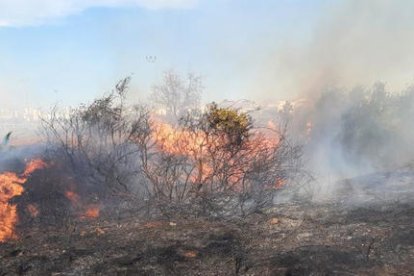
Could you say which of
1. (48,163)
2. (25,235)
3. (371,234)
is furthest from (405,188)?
(48,163)

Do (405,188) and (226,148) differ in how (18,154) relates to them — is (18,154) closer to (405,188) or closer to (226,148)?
(226,148)

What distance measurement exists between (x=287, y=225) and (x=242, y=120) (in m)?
4.71

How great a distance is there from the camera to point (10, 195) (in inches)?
677

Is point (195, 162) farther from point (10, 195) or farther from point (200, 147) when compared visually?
point (10, 195)

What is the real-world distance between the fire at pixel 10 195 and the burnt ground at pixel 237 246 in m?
1.18

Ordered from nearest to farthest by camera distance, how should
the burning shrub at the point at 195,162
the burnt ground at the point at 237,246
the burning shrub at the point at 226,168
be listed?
the burnt ground at the point at 237,246
the burning shrub at the point at 226,168
the burning shrub at the point at 195,162

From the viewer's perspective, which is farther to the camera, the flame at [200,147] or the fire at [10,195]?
the flame at [200,147]

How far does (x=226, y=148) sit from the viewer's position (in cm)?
1686

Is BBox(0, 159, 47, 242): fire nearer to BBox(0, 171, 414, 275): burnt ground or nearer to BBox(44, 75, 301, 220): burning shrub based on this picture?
BBox(0, 171, 414, 275): burnt ground

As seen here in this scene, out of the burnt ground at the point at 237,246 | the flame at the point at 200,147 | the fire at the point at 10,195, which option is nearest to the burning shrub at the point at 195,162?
the flame at the point at 200,147

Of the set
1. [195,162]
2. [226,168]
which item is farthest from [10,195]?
[226,168]

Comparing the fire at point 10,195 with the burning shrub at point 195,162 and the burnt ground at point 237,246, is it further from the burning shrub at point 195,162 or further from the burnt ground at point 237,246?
the burning shrub at point 195,162

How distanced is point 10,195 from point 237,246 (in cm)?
1018

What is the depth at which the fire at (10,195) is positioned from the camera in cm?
1519
